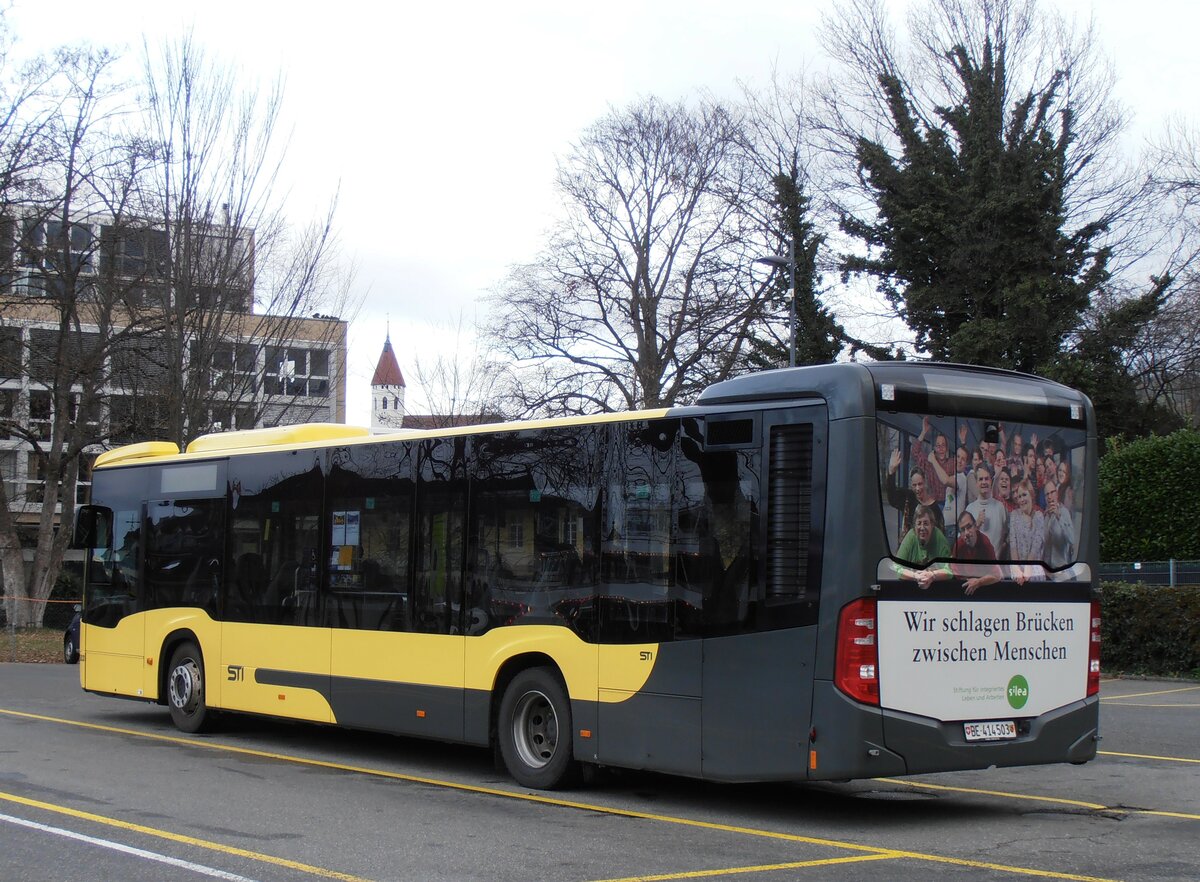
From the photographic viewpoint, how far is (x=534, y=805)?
9602mm

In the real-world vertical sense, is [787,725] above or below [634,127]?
below

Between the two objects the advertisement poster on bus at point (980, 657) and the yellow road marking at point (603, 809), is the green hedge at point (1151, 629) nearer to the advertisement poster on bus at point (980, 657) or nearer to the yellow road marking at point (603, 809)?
the advertisement poster on bus at point (980, 657)

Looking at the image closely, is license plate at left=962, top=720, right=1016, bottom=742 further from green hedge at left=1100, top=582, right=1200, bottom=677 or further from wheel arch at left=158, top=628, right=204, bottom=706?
green hedge at left=1100, top=582, right=1200, bottom=677

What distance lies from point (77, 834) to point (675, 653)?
13.1 ft

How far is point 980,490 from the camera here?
898 centimetres

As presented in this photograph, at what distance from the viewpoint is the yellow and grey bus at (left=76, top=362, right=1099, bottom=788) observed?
855 centimetres

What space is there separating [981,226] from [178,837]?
96.6 feet

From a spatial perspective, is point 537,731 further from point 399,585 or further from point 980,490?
point 980,490

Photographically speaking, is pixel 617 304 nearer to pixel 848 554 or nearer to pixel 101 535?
pixel 101 535

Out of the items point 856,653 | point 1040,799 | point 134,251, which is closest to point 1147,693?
point 1040,799

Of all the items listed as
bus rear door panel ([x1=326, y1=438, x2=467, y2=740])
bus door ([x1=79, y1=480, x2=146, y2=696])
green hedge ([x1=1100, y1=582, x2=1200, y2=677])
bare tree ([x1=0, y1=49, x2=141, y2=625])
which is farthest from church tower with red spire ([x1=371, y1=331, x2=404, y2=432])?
bus rear door panel ([x1=326, y1=438, x2=467, y2=740])

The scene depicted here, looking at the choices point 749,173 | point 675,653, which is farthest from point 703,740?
point 749,173

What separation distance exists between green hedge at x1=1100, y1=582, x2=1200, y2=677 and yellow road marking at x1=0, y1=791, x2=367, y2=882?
1795 cm

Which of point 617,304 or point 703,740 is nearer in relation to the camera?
point 703,740
